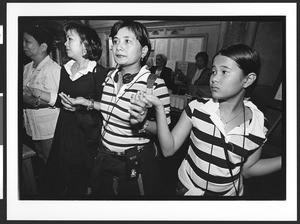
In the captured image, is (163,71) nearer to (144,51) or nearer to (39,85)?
(144,51)

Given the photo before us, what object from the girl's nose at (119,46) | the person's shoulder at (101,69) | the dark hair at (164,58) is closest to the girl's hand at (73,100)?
the person's shoulder at (101,69)

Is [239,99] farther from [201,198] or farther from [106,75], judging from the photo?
[106,75]

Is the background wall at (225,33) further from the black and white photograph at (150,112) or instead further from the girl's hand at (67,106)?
the girl's hand at (67,106)

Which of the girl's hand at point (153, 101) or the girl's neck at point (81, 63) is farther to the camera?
the girl's neck at point (81, 63)

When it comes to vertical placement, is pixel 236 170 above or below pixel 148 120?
below

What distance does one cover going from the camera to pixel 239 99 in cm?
213

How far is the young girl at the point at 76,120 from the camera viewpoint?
2.19 meters

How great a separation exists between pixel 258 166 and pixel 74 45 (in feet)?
5.09

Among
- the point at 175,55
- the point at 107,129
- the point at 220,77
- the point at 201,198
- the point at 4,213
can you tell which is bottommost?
the point at 4,213

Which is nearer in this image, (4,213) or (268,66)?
(268,66)

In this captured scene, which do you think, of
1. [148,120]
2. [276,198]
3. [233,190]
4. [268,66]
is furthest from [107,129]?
[276,198]

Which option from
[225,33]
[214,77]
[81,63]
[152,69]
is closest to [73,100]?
[81,63]

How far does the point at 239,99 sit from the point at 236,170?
493 millimetres

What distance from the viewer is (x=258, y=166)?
7.12 ft
